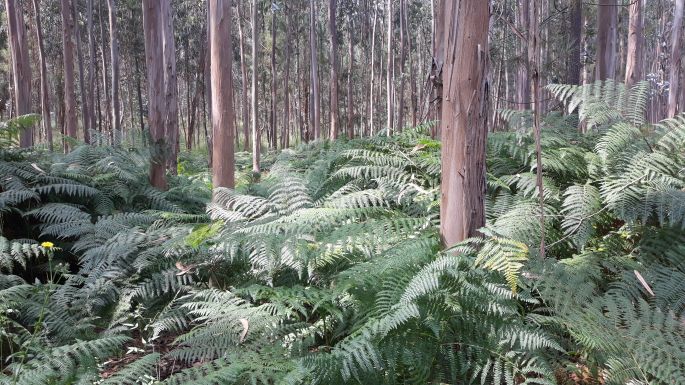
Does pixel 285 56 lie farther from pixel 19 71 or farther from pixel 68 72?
pixel 19 71

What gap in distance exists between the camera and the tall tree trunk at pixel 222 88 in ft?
16.1

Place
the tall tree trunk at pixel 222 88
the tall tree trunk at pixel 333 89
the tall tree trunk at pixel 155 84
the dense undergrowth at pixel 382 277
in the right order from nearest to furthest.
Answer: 1. the dense undergrowth at pixel 382 277
2. the tall tree trunk at pixel 222 88
3. the tall tree trunk at pixel 155 84
4. the tall tree trunk at pixel 333 89

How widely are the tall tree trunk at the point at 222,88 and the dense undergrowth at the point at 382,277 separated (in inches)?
20.5

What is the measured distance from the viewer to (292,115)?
51250mm

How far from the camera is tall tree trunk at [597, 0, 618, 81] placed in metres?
9.26

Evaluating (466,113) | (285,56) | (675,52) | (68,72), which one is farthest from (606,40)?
(285,56)

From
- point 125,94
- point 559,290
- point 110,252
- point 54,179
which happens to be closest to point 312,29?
point 54,179

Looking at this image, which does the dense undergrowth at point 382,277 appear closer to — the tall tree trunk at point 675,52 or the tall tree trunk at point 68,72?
the tall tree trunk at point 675,52

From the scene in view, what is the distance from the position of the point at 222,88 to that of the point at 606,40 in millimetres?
7831

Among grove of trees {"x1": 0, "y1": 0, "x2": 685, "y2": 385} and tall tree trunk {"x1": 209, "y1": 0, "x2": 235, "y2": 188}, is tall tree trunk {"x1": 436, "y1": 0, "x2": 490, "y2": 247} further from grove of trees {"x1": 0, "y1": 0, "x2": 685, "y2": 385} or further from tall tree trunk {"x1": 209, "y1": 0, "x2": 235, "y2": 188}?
tall tree trunk {"x1": 209, "y1": 0, "x2": 235, "y2": 188}

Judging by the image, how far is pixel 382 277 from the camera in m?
2.63

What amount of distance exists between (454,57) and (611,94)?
205 cm

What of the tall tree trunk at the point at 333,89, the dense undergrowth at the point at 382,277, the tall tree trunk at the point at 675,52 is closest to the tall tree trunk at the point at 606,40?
the tall tree trunk at the point at 675,52

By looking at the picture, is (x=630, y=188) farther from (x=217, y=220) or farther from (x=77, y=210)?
(x=77, y=210)
